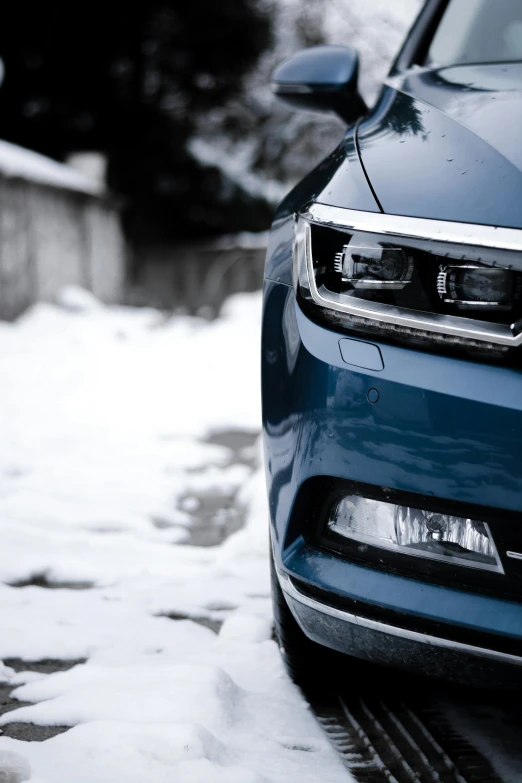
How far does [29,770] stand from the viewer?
1.41m

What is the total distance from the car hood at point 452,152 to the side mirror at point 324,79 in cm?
52

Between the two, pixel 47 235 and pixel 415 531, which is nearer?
pixel 415 531

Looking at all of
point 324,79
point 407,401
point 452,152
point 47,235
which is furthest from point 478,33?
point 47,235

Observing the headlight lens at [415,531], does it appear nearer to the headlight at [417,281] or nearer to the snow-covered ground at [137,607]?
the headlight at [417,281]

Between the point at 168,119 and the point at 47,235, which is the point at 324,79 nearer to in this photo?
the point at 47,235

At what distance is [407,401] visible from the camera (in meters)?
1.26

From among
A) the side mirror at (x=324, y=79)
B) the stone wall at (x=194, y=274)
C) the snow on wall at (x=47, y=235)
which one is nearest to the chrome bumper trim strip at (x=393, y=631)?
the side mirror at (x=324, y=79)

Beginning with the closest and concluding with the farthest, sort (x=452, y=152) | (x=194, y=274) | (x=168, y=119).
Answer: (x=452, y=152)
(x=194, y=274)
(x=168, y=119)

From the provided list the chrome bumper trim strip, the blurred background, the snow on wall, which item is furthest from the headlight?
the blurred background

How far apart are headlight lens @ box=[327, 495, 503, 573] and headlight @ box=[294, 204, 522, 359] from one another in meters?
0.27

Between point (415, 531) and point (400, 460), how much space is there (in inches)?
5.3

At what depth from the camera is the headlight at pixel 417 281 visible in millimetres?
1261

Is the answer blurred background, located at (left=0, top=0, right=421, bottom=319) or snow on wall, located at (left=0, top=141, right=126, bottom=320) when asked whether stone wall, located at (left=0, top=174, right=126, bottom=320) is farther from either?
blurred background, located at (left=0, top=0, right=421, bottom=319)

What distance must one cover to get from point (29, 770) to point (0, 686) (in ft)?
1.43
